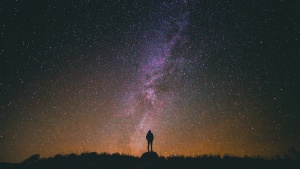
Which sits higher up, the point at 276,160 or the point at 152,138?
the point at 152,138

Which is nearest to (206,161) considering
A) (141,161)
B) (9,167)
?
(141,161)

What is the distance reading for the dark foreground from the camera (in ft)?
49.6

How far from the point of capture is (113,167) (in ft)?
49.6

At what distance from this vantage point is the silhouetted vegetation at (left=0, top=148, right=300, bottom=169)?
1512cm

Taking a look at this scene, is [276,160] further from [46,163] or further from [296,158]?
[46,163]

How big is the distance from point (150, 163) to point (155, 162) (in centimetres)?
42

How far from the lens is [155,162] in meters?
15.9

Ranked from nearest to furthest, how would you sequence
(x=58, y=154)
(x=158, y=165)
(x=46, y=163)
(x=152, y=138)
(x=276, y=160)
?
(x=158, y=165)
(x=46, y=163)
(x=276, y=160)
(x=58, y=154)
(x=152, y=138)

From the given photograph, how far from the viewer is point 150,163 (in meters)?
15.6

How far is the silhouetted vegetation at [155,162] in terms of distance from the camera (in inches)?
595

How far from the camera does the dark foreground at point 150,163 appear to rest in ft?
49.6

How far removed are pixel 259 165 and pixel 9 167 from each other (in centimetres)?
1765

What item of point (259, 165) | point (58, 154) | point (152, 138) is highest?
point (152, 138)

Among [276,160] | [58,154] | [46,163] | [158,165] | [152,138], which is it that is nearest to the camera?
[158,165]
